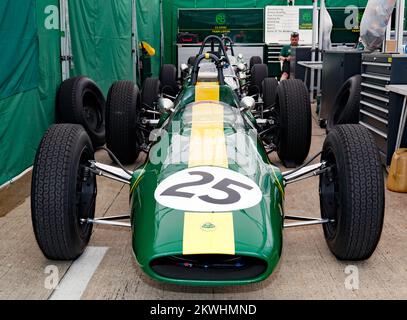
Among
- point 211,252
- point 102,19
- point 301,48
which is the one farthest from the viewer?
point 301,48

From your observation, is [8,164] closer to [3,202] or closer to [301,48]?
[3,202]

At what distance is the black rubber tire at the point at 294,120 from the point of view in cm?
569

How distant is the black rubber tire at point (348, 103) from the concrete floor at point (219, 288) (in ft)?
9.63

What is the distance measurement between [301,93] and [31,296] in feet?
11.6

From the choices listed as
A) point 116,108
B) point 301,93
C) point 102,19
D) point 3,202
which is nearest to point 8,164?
point 3,202

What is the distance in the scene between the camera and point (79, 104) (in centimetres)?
680

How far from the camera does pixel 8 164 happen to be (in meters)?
5.52

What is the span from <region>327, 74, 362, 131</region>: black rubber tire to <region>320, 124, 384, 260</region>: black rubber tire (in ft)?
12.2

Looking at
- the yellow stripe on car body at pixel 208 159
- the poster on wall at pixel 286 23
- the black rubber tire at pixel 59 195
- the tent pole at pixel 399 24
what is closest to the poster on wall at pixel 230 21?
the poster on wall at pixel 286 23

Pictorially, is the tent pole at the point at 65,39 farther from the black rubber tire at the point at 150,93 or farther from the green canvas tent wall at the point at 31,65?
the black rubber tire at the point at 150,93

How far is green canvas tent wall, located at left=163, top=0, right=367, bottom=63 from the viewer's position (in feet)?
64.0

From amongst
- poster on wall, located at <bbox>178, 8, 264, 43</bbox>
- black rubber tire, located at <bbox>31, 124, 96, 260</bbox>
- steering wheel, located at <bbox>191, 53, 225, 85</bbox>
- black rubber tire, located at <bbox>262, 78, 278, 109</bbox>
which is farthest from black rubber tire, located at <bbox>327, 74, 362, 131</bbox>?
poster on wall, located at <bbox>178, 8, 264, 43</bbox>

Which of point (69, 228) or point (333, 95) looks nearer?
point (69, 228)

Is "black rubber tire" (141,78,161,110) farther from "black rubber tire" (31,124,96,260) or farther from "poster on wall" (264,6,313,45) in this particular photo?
"poster on wall" (264,6,313,45)
